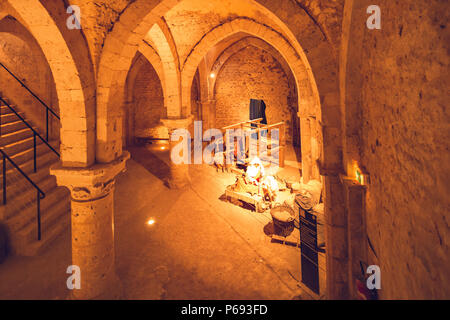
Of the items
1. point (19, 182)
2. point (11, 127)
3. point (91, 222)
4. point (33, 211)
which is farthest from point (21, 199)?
point (91, 222)

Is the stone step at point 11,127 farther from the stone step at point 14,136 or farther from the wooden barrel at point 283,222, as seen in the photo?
the wooden barrel at point 283,222

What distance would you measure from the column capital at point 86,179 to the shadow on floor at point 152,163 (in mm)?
4414

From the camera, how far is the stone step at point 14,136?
16.9ft

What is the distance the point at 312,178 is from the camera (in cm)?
685

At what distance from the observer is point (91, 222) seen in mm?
3062

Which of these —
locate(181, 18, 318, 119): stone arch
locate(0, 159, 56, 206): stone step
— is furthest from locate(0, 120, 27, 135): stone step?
locate(181, 18, 318, 119): stone arch

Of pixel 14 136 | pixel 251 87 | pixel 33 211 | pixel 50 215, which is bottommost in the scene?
pixel 50 215

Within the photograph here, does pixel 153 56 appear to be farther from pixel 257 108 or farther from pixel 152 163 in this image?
pixel 257 108

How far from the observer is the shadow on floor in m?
8.08

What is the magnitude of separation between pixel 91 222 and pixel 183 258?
Answer: 1.73 m

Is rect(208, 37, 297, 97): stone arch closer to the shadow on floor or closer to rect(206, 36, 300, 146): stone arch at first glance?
rect(206, 36, 300, 146): stone arch

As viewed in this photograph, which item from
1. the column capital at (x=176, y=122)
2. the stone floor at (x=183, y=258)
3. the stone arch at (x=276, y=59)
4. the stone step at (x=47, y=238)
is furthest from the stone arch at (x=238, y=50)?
the stone step at (x=47, y=238)

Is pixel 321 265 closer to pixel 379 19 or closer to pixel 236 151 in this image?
pixel 379 19
